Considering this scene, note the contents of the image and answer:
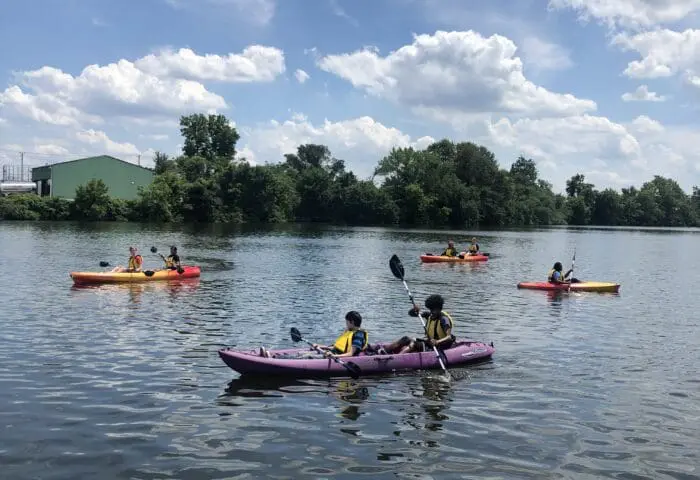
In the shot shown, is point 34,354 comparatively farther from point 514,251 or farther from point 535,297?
point 514,251

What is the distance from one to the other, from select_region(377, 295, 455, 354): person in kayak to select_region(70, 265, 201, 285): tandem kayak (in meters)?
15.1

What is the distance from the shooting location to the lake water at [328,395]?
8.62 meters

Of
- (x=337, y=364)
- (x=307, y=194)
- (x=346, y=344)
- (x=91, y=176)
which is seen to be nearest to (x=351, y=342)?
(x=346, y=344)

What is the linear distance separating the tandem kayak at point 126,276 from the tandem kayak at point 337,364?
14.4 m

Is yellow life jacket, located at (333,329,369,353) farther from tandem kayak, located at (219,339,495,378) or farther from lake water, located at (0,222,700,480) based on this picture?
lake water, located at (0,222,700,480)

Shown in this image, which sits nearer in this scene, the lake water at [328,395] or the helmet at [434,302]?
the lake water at [328,395]

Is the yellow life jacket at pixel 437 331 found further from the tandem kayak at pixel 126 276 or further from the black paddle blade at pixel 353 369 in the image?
the tandem kayak at pixel 126 276

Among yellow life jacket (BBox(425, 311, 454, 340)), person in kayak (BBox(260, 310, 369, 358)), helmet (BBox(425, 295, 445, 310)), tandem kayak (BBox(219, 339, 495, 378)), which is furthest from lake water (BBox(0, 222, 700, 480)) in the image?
helmet (BBox(425, 295, 445, 310))

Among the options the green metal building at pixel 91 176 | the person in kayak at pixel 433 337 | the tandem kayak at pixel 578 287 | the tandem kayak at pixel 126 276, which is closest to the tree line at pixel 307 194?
the green metal building at pixel 91 176

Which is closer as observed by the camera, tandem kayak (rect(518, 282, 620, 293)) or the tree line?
tandem kayak (rect(518, 282, 620, 293))

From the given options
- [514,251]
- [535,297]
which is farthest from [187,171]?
[535,297]

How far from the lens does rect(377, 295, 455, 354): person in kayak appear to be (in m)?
13.6

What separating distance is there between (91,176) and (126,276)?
251ft

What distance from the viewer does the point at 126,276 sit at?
2547 cm
